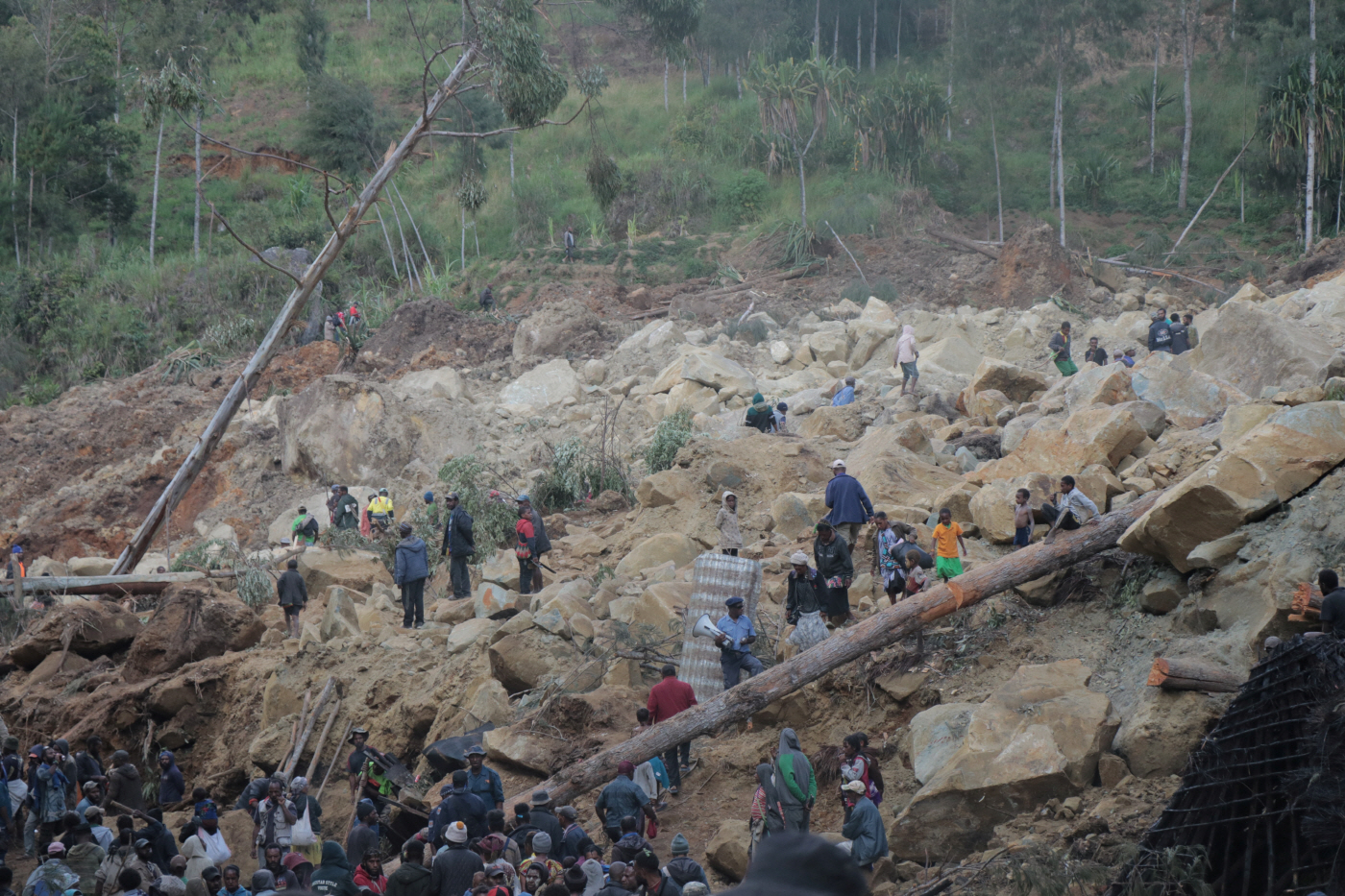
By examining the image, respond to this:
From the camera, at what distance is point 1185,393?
12.8 metres

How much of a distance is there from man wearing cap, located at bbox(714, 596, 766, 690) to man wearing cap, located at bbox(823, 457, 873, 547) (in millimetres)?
2198

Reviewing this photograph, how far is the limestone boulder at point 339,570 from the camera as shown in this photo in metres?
13.5

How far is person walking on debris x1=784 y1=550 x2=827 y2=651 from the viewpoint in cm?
823

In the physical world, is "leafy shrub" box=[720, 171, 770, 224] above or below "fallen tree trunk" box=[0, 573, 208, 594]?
above

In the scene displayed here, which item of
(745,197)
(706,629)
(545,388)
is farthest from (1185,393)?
(745,197)

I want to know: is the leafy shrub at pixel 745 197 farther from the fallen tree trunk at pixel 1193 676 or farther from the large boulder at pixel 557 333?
the fallen tree trunk at pixel 1193 676

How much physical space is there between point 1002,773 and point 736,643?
241 centimetres

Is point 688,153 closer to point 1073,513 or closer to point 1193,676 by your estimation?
point 1073,513

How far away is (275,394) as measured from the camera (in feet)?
75.7

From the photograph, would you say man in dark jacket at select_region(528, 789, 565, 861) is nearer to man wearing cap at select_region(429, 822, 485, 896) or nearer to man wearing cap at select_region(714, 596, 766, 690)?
man wearing cap at select_region(429, 822, 485, 896)

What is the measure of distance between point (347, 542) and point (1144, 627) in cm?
1037

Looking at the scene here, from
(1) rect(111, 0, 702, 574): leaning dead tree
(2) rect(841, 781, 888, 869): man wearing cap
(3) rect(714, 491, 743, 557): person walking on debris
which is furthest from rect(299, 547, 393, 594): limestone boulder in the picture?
(2) rect(841, 781, 888, 869): man wearing cap

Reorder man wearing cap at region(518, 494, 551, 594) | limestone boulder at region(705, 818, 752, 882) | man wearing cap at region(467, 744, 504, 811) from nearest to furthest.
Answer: limestone boulder at region(705, 818, 752, 882), man wearing cap at region(467, 744, 504, 811), man wearing cap at region(518, 494, 551, 594)

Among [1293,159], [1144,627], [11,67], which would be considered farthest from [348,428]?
[11,67]
